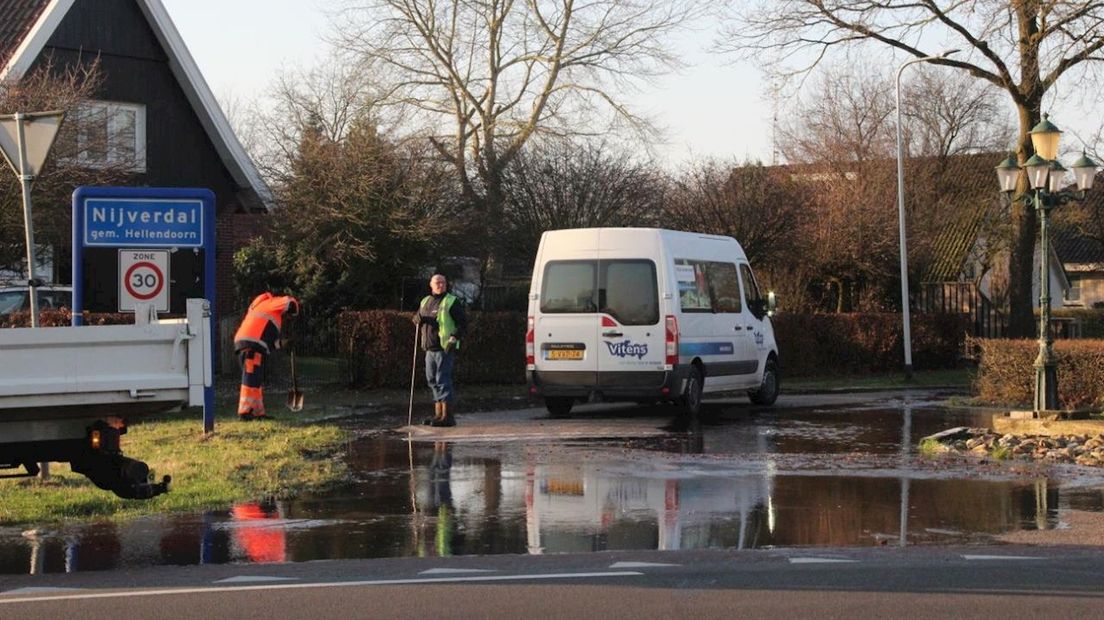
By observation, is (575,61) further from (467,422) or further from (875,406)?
(467,422)

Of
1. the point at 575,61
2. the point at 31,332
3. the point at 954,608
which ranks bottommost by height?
the point at 954,608

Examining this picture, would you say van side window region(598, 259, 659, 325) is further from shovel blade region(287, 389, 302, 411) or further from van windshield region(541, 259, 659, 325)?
shovel blade region(287, 389, 302, 411)

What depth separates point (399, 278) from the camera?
2869 cm

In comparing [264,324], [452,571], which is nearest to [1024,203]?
[264,324]

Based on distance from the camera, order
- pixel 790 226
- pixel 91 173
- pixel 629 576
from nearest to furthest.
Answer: pixel 629 576
pixel 91 173
pixel 790 226

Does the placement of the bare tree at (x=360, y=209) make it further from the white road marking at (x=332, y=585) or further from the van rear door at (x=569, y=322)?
the white road marking at (x=332, y=585)

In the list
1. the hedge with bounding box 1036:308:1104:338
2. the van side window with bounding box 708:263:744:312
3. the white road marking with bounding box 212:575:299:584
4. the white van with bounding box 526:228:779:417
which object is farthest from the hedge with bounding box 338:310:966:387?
the hedge with bounding box 1036:308:1104:338

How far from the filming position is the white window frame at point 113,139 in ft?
68.1

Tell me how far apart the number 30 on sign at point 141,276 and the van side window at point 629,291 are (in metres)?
6.05

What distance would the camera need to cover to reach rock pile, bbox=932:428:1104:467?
14227 millimetres

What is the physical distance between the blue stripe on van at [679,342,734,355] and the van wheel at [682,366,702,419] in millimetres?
245

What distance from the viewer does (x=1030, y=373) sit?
68.5ft

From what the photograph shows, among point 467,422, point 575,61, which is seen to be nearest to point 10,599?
point 467,422

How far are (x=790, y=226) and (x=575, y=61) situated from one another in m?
9.88
